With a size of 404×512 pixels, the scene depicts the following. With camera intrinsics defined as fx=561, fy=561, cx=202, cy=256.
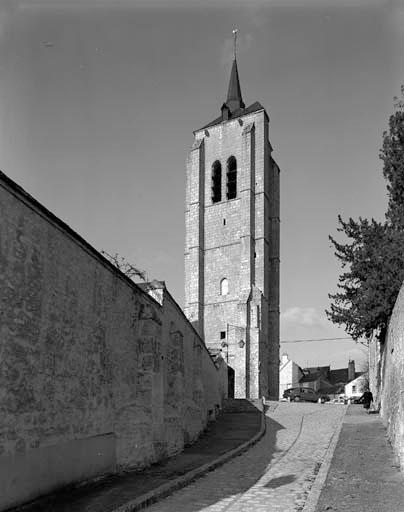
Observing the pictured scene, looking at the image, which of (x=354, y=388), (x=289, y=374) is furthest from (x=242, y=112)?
(x=289, y=374)

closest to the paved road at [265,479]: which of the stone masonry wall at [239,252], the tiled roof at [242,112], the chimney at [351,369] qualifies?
the stone masonry wall at [239,252]

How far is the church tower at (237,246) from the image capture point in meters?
44.2

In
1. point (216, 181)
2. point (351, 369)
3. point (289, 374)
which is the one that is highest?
point (216, 181)

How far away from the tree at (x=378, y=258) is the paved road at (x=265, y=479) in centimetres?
416

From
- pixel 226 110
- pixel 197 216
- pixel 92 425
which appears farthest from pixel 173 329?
pixel 226 110

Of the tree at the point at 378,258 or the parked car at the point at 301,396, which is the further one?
the parked car at the point at 301,396

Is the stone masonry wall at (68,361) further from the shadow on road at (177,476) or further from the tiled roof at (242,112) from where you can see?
the tiled roof at (242,112)

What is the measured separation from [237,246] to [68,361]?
38536 millimetres

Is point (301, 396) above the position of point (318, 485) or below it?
below

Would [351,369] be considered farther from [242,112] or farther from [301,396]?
[242,112]

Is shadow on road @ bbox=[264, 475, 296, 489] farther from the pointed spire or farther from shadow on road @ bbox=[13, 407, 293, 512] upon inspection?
the pointed spire

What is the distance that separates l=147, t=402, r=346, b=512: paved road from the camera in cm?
880

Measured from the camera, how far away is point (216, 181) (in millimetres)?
50969

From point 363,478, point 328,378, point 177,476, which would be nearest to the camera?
point 363,478
